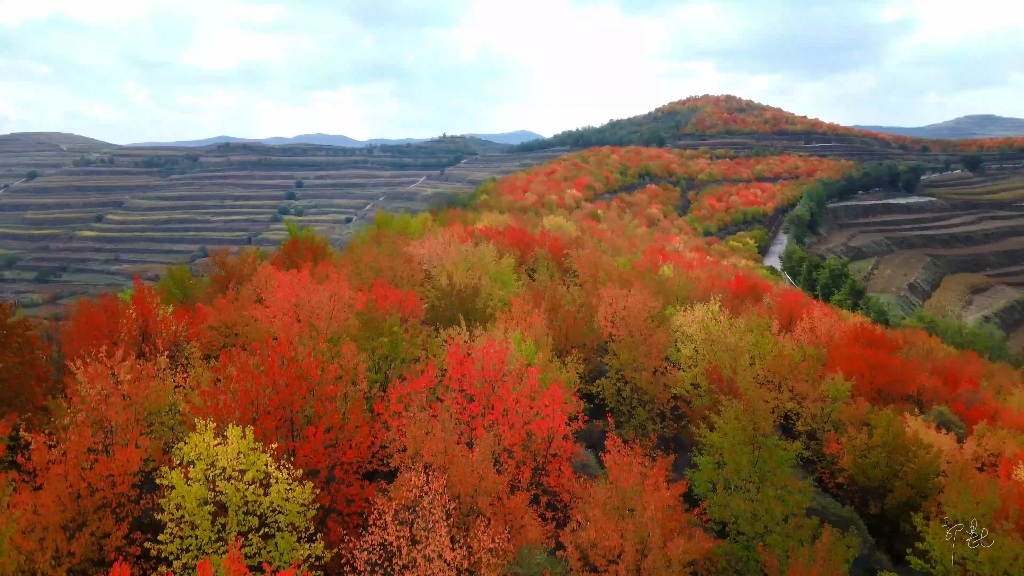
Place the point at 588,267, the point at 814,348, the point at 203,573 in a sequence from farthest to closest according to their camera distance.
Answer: the point at 588,267 < the point at 814,348 < the point at 203,573

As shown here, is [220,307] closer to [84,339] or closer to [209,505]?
[84,339]

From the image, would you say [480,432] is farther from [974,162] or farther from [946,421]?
[974,162]

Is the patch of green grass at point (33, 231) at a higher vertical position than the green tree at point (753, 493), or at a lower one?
higher

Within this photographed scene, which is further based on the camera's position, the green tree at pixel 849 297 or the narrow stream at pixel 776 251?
the narrow stream at pixel 776 251

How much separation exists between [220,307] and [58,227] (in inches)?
5684

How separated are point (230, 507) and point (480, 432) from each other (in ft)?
47.8

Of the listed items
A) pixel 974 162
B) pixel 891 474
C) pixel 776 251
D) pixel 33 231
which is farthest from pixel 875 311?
pixel 33 231

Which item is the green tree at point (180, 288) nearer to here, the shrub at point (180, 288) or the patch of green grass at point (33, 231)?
the shrub at point (180, 288)

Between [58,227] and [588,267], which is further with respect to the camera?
[58,227]

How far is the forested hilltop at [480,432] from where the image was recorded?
29.9 m

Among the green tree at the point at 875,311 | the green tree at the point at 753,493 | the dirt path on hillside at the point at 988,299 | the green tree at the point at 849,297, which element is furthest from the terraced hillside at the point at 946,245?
the green tree at the point at 753,493

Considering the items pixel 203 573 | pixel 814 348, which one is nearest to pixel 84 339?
pixel 203 573

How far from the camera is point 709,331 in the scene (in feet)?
172

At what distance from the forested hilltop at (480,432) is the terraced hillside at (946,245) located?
56.6m
